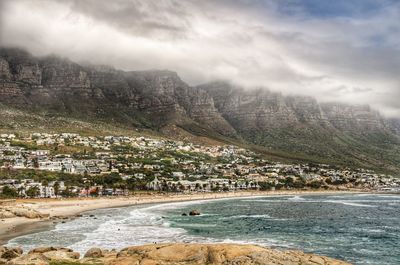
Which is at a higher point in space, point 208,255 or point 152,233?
point 208,255

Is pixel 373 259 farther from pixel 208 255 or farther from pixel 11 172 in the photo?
pixel 11 172

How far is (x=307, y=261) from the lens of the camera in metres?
38.9

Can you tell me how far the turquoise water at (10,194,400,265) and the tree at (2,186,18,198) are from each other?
147 feet

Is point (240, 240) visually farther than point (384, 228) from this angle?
No

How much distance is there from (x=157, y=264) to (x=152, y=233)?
46.2 meters

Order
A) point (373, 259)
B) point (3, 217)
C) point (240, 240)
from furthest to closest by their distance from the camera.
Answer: point (3, 217), point (240, 240), point (373, 259)

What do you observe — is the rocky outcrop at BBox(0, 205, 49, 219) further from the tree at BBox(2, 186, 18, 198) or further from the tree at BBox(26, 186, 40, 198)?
the tree at BBox(26, 186, 40, 198)

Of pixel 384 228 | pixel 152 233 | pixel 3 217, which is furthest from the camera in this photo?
pixel 3 217

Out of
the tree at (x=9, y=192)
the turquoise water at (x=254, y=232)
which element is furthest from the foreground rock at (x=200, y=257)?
the tree at (x=9, y=192)

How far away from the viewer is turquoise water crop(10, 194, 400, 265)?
6875cm

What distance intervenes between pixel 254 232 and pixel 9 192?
335 ft

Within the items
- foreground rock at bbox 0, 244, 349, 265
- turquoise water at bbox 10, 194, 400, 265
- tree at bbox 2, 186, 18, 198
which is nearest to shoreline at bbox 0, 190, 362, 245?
turquoise water at bbox 10, 194, 400, 265

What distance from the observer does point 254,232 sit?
85.8 meters

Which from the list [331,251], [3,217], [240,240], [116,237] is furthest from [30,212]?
[331,251]
